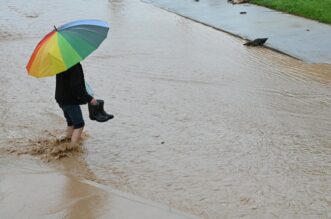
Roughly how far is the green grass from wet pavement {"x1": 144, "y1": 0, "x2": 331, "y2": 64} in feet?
0.78

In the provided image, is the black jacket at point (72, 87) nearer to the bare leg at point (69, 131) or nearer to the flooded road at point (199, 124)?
the bare leg at point (69, 131)

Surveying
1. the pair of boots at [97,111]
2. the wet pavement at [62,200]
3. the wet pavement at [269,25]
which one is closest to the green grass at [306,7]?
the wet pavement at [269,25]

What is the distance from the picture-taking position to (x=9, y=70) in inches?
386

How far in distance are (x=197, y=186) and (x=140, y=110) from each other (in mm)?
2498

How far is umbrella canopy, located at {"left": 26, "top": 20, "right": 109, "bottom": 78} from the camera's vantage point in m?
5.34

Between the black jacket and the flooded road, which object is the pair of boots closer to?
the black jacket

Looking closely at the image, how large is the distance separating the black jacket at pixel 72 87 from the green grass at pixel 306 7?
9438 mm

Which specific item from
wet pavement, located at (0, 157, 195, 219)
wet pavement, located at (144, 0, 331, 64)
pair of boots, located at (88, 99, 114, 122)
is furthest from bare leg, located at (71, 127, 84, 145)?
wet pavement, located at (144, 0, 331, 64)

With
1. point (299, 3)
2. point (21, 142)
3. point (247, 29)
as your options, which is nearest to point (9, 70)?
point (21, 142)

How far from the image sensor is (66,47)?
543cm

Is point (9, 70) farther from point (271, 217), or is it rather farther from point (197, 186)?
point (271, 217)

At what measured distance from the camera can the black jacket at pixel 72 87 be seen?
565cm

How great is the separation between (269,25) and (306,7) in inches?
76.5

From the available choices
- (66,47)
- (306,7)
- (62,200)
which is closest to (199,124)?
(66,47)
